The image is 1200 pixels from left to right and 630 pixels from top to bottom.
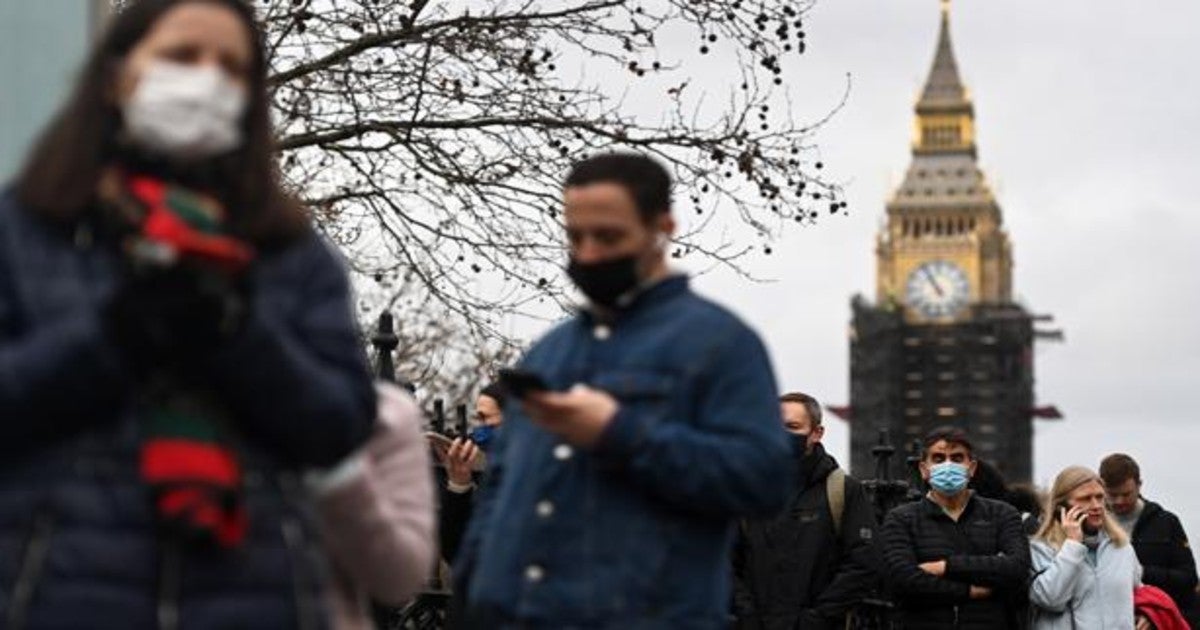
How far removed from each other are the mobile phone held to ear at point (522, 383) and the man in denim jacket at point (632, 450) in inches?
0.7

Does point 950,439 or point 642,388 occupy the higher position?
point 950,439

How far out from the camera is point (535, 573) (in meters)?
4.61

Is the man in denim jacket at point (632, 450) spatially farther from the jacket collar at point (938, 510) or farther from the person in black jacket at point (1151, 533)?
the person in black jacket at point (1151, 533)

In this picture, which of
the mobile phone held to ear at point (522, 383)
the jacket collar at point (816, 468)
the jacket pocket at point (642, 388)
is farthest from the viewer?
the jacket collar at point (816, 468)

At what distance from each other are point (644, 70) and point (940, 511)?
4753mm

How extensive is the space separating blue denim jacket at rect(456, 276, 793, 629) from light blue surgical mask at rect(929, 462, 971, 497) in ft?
20.4

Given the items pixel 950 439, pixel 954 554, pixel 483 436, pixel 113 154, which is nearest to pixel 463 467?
pixel 483 436

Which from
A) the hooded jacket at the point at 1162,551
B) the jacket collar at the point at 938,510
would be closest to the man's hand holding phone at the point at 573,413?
the jacket collar at the point at 938,510

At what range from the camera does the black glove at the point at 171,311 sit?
3.41m

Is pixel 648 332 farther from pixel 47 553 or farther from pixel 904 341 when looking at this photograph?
pixel 904 341

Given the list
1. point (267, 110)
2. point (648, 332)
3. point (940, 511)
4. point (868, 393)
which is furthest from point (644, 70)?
point (868, 393)

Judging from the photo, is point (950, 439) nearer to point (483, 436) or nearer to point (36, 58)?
point (483, 436)

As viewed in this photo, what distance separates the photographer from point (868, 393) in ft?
624

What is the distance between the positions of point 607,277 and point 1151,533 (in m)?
8.28
